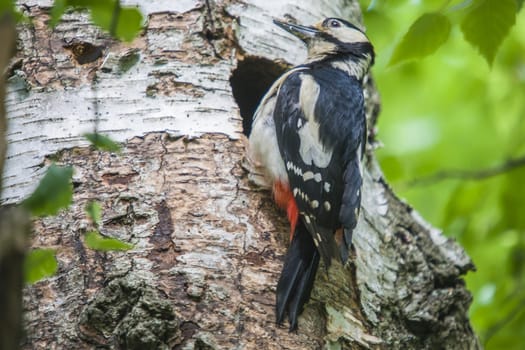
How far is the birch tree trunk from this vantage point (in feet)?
8.79

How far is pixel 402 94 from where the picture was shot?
6496 mm

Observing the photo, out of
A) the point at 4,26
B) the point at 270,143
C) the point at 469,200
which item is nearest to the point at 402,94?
the point at 469,200

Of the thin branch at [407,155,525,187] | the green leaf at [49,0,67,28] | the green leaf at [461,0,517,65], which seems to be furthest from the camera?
the thin branch at [407,155,525,187]

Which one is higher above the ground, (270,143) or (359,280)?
(270,143)

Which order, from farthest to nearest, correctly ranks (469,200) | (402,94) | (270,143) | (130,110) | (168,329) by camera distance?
(402,94) < (469,200) < (270,143) < (130,110) < (168,329)

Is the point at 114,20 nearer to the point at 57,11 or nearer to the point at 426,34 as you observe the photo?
the point at 57,11

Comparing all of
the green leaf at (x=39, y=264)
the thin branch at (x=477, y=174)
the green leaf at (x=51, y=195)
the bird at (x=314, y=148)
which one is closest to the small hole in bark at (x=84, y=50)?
the bird at (x=314, y=148)

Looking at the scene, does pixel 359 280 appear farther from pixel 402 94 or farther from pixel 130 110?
pixel 402 94

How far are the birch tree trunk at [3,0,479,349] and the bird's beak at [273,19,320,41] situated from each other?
0.05 meters

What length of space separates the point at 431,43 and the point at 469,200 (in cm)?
217

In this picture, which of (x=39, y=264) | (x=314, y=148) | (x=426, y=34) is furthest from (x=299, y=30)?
(x=39, y=264)

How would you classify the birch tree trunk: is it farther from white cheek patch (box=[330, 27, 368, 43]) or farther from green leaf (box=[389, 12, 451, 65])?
green leaf (box=[389, 12, 451, 65])

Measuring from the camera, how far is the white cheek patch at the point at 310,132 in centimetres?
358

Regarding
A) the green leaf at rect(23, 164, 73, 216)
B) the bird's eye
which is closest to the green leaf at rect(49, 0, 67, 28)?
the green leaf at rect(23, 164, 73, 216)
